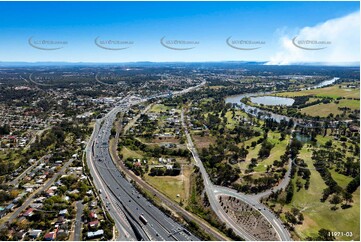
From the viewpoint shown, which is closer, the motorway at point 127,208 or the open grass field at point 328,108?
the motorway at point 127,208

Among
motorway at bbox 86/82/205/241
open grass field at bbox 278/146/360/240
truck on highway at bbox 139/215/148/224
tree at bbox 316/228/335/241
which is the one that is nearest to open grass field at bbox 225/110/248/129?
motorway at bbox 86/82/205/241

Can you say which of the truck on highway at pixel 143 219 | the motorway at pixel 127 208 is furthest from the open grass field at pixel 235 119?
the truck on highway at pixel 143 219

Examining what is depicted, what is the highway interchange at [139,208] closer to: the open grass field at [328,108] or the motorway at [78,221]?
the motorway at [78,221]

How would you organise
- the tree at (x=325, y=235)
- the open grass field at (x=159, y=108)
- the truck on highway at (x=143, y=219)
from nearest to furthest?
the tree at (x=325, y=235) < the truck on highway at (x=143, y=219) < the open grass field at (x=159, y=108)

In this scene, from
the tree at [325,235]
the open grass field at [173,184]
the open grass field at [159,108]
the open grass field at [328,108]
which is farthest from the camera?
the open grass field at [159,108]

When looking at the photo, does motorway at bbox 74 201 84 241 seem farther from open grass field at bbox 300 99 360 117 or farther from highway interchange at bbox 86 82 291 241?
open grass field at bbox 300 99 360 117

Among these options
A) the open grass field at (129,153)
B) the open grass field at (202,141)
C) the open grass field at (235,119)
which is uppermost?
the open grass field at (235,119)

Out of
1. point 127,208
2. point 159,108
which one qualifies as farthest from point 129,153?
point 159,108

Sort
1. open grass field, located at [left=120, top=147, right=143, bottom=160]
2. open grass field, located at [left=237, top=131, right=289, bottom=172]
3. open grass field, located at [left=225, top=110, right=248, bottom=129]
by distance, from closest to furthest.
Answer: open grass field, located at [left=237, top=131, right=289, bottom=172] → open grass field, located at [left=120, top=147, right=143, bottom=160] → open grass field, located at [left=225, top=110, right=248, bottom=129]
